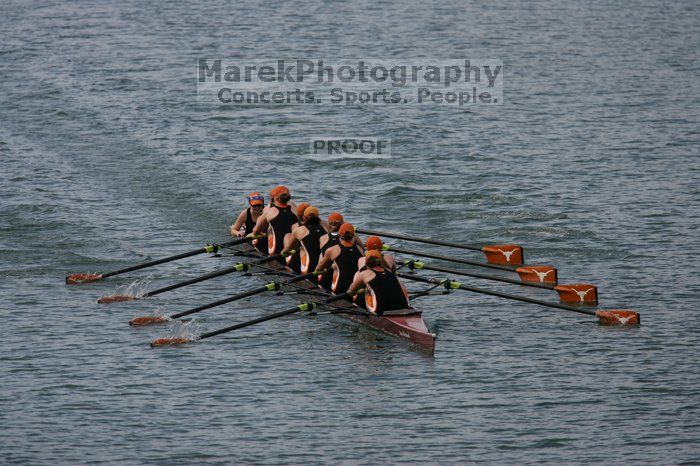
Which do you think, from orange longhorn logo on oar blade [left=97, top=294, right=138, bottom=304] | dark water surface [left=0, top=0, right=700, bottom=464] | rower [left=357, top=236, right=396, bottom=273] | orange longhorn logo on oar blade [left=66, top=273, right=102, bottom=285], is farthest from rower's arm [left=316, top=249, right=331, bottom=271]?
orange longhorn logo on oar blade [left=66, top=273, right=102, bottom=285]

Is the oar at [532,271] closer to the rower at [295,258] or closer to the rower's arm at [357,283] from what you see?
the rower at [295,258]

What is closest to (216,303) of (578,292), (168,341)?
(168,341)

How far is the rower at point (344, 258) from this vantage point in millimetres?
32125

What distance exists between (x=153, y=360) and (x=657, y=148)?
29.4 meters

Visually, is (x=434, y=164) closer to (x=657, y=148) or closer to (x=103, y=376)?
(x=657, y=148)

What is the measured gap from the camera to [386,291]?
30641mm

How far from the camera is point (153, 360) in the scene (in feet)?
99.9

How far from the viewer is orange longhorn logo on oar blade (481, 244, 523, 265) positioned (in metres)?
36.7

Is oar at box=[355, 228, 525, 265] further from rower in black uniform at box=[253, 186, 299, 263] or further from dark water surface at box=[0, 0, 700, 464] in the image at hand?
rower in black uniform at box=[253, 186, 299, 263]

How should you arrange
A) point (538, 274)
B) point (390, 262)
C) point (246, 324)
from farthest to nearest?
1. point (538, 274)
2. point (390, 262)
3. point (246, 324)

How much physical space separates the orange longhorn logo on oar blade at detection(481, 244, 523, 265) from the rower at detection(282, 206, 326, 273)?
5854mm

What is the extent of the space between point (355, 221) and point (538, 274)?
31.4 feet

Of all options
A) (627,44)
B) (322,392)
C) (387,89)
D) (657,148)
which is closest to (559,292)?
(322,392)

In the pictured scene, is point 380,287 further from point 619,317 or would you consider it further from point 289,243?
point 619,317
